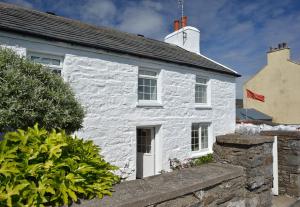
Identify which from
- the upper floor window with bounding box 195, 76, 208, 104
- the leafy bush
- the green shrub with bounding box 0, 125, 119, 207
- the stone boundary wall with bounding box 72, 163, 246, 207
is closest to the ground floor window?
the upper floor window with bounding box 195, 76, 208, 104

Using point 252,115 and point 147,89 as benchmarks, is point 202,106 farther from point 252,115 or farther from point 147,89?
point 252,115

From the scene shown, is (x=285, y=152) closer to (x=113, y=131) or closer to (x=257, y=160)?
(x=257, y=160)

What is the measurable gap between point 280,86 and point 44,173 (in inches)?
780

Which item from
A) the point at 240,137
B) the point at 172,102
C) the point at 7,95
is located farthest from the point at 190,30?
the point at 7,95

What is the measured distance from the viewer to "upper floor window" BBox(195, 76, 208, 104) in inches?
440

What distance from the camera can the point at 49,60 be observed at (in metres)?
6.78

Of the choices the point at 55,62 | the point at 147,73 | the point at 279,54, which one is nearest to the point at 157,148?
the point at 147,73

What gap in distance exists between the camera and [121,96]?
26.7 feet

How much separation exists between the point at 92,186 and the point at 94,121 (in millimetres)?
5282

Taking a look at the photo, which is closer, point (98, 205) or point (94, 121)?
point (98, 205)

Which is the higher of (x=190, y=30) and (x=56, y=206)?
(x=190, y=30)

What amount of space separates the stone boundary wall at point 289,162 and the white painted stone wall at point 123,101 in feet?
13.9

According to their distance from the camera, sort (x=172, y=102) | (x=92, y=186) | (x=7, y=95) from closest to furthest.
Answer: (x=92, y=186) < (x=7, y=95) < (x=172, y=102)

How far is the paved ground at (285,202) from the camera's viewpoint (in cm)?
552
